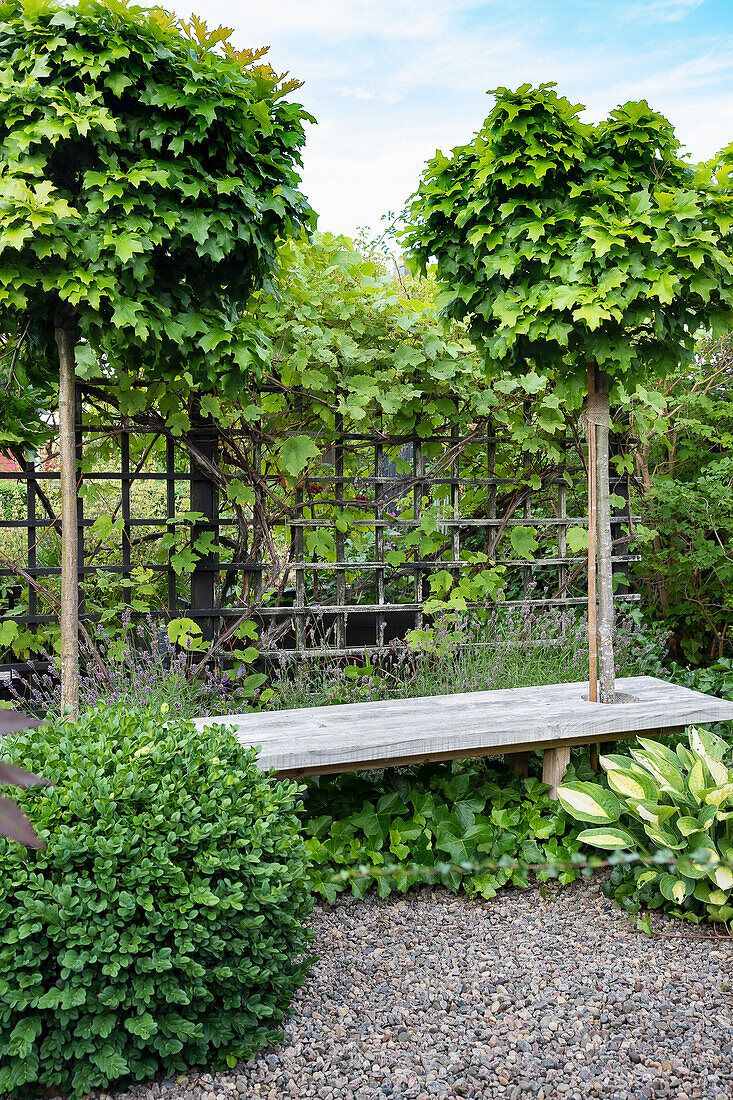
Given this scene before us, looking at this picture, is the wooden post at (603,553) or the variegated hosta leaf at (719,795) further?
the wooden post at (603,553)

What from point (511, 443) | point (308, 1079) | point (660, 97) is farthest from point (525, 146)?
point (308, 1079)


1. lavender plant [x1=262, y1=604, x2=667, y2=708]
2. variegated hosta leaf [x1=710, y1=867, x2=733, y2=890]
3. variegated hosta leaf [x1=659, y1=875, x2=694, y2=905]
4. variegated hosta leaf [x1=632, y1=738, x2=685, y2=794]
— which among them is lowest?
variegated hosta leaf [x1=659, y1=875, x2=694, y2=905]

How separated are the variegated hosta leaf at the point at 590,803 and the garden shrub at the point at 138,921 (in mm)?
1180

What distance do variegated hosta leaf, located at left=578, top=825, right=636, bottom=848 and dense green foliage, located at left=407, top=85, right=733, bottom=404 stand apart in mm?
1766

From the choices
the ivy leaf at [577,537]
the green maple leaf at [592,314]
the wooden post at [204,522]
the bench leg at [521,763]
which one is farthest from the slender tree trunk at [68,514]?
the ivy leaf at [577,537]

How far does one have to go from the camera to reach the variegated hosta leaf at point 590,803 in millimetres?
2801

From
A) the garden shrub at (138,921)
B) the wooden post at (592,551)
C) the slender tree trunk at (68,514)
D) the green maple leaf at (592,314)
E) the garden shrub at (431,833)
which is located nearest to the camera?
the garden shrub at (138,921)

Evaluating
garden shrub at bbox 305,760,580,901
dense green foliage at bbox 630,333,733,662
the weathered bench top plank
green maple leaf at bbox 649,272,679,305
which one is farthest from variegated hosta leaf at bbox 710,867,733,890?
dense green foliage at bbox 630,333,733,662

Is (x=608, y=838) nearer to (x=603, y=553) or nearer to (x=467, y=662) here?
(x=603, y=553)

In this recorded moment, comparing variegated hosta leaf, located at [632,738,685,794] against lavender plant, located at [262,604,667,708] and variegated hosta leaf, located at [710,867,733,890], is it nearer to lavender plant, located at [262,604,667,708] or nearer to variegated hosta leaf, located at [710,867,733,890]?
variegated hosta leaf, located at [710,867,733,890]

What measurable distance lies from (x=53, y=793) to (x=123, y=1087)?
2.30 ft

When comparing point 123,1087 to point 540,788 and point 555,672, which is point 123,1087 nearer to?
point 540,788

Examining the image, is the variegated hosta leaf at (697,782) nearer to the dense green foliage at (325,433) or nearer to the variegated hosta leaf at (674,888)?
the variegated hosta leaf at (674,888)

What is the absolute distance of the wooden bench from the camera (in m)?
2.75
